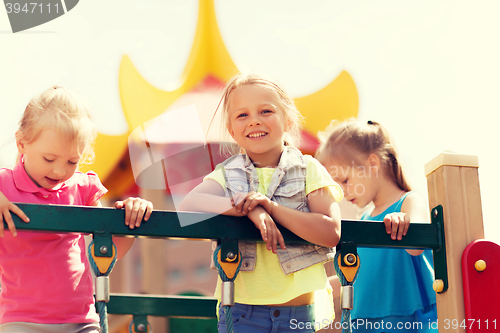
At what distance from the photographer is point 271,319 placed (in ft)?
5.34

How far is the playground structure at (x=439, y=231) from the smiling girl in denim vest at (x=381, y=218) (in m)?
0.37

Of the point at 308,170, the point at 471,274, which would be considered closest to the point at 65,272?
Result: the point at 308,170

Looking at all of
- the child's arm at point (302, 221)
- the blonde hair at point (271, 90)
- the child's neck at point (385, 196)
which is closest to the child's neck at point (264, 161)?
the blonde hair at point (271, 90)

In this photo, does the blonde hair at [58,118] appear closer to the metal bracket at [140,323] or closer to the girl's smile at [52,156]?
the girl's smile at [52,156]

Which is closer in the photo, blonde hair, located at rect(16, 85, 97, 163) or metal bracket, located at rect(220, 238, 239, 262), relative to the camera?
metal bracket, located at rect(220, 238, 239, 262)

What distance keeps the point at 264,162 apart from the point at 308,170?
0.17 meters

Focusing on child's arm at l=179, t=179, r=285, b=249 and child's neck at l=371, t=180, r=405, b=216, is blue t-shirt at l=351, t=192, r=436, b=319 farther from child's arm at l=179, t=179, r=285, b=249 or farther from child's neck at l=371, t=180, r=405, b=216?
child's arm at l=179, t=179, r=285, b=249

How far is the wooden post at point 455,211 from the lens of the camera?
4.96ft

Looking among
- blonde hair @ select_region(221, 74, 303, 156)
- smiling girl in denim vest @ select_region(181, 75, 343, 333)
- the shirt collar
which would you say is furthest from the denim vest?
the shirt collar

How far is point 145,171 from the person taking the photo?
161cm

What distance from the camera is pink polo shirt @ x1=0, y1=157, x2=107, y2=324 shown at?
5.80ft

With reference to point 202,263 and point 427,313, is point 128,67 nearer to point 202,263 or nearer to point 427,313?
point 427,313

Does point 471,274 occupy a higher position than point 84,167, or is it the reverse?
point 84,167

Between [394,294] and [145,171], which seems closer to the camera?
[145,171]
